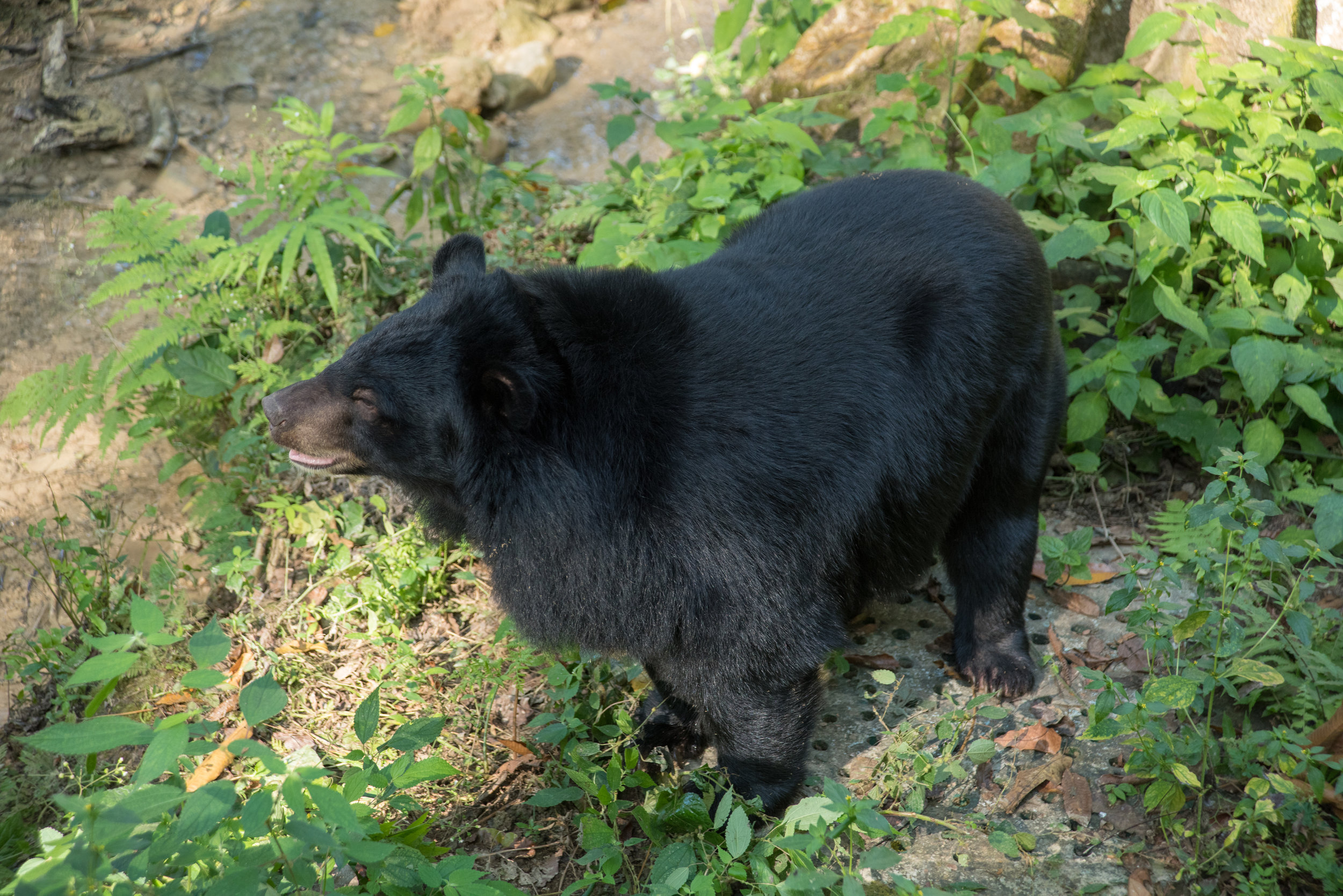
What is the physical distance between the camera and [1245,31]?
4.56m

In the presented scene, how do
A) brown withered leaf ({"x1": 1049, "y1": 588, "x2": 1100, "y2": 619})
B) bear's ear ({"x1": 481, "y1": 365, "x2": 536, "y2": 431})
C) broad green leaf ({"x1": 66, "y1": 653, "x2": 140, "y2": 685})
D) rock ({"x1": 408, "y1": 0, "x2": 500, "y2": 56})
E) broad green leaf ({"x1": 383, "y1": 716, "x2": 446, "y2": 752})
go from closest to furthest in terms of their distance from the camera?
broad green leaf ({"x1": 66, "y1": 653, "x2": 140, "y2": 685})
broad green leaf ({"x1": 383, "y1": 716, "x2": 446, "y2": 752})
bear's ear ({"x1": 481, "y1": 365, "x2": 536, "y2": 431})
brown withered leaf ({"x1": 1049, "y1": 588, "x2": 1100, "y2": 619})
rock ({"x1": 408, "y1": 0, "x2": 500, "y2": 56})

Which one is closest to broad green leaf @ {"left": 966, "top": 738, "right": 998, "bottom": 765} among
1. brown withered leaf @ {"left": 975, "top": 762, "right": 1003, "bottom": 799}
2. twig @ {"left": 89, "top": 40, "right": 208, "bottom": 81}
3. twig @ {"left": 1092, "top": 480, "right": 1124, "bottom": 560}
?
brown withered leaf @ {"left": 975, "top": 762, "right": 1003, "bottom": 799}

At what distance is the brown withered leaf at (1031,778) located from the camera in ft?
9.50

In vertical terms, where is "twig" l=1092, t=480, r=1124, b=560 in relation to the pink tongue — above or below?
below

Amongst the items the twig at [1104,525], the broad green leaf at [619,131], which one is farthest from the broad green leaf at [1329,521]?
the broad green leaf at [619,131]

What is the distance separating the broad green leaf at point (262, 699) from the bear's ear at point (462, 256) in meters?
1.23

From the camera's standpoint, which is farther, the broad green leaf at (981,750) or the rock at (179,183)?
the rock at (179,183)

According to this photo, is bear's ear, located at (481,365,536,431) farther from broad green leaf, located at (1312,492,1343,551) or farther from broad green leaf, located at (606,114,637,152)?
broad green leaf, located at (606,114,637,152)

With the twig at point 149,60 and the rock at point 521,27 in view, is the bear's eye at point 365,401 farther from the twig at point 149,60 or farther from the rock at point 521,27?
the rock at point 521,27

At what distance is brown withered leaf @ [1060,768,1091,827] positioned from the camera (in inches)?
111

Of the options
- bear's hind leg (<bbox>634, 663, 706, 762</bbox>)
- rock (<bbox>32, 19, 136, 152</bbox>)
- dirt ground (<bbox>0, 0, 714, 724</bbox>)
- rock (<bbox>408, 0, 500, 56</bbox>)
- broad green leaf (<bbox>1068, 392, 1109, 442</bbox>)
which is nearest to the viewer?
bear's hind leg (<bbox>634, 663, 706, 762</bbox>)

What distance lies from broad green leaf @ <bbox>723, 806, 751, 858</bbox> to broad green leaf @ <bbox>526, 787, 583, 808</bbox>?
611mm

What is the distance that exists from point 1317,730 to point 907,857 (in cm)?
123

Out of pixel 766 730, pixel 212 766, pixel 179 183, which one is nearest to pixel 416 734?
pixel 766 730
